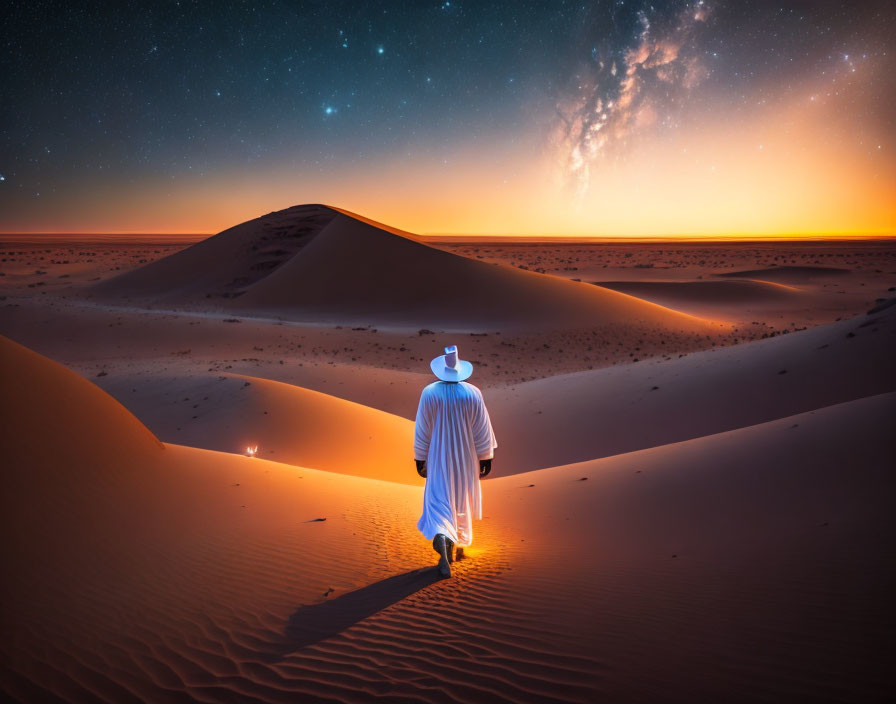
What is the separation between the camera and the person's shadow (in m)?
3.77

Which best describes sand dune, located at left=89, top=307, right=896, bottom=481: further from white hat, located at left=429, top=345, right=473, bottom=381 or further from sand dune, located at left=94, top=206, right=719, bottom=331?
sand dune, located at left=94, top=206, right=719, bottom=331

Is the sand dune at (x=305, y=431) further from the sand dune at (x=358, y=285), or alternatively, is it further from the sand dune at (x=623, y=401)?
the sand dune at (x=358, y=285)

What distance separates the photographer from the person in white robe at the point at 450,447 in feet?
16.3

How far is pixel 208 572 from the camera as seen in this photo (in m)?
4.72

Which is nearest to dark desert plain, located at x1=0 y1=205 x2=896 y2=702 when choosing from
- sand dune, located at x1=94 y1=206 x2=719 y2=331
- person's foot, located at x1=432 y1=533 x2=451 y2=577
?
person's foot, located at x1=432 y1=533 x2=451 y2=577

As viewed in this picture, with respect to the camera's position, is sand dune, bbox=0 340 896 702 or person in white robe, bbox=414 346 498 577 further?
person in white robe, bbox=414 346 498 577

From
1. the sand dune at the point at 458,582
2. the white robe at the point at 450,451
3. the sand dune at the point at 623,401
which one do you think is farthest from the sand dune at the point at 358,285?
the white robe at the point at 450,451

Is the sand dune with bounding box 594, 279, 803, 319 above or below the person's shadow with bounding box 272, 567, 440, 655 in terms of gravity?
above

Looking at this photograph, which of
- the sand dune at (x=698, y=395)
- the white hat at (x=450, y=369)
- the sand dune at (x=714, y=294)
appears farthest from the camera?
the sand dune at (x=714, y=294)

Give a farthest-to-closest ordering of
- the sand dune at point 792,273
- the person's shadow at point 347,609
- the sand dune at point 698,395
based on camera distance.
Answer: the sand dune at point 792,273, the sand dune at point 698,395, the person's shadow at point 347,609

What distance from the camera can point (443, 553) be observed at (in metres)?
4.76

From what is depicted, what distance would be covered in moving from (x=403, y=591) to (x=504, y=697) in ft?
5.37

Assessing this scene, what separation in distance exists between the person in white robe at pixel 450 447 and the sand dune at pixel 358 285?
944 inches

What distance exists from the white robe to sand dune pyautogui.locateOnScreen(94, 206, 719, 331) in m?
24.0
